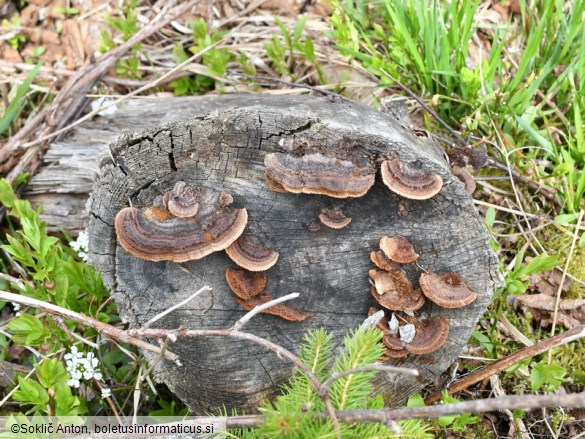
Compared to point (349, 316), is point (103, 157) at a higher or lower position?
higher

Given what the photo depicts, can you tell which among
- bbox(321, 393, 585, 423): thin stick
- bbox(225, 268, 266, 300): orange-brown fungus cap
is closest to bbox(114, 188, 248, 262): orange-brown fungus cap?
bbox(225, 268, 266, 300): orange-brown fungus cap

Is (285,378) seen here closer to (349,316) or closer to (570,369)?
(349,316)

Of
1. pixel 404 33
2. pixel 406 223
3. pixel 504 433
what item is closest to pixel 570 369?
pixel 504 433

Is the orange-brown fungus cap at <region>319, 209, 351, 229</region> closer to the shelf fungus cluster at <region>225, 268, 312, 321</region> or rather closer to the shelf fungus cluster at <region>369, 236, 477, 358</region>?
the shelf fungus cluster at <region>369, 236, 477, 358</region>

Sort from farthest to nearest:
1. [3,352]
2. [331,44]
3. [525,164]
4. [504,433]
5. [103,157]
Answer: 1. [331,44]
2. [525,164]
3. [3,352]
4. [504,433]
5. [103,157]

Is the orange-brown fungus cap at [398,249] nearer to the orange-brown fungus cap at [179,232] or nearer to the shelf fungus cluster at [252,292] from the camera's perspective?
the shelf fungus cluster at [252,292]

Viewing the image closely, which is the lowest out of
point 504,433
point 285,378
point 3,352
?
point 504,433

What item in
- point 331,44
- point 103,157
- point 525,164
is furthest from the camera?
point 331,44

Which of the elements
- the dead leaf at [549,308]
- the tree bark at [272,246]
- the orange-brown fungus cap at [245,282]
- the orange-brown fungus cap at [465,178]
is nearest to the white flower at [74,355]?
the tree bark at [272,246]
